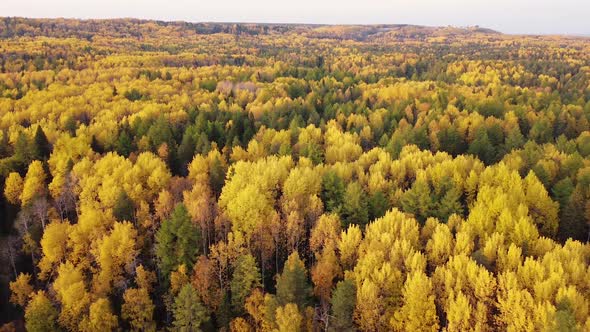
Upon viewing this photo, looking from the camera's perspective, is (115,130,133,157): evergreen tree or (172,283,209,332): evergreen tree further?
(115,130,133,157): evergreen tree

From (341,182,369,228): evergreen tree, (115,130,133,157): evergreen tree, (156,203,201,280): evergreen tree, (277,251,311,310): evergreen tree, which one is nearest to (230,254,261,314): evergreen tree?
(277,251,311,310): evergreen tree

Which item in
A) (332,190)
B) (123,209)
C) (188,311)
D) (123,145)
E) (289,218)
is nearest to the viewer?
(188,311)

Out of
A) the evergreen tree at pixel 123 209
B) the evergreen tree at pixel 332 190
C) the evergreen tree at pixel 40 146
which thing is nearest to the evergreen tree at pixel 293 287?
the evergreen tree at pixel 332 190

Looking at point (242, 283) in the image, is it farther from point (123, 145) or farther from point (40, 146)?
point (40, 146)

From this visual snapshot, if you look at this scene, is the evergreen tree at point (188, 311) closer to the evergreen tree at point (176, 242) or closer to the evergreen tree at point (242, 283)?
the evergreen tree at point (242, 283)

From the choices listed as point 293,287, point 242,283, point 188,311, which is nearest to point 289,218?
point 242,283

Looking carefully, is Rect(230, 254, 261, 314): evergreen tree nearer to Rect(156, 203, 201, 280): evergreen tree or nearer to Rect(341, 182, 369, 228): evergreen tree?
Rect(156, 203, 201, 280): evergreen tree

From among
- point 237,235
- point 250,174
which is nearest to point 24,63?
point 250,174

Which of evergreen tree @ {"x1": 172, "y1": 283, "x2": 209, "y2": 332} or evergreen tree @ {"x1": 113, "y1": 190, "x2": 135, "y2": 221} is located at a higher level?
evergreen tree @ {"x1": 113, "y1": 190, "x2": 135, "y2": 221}
